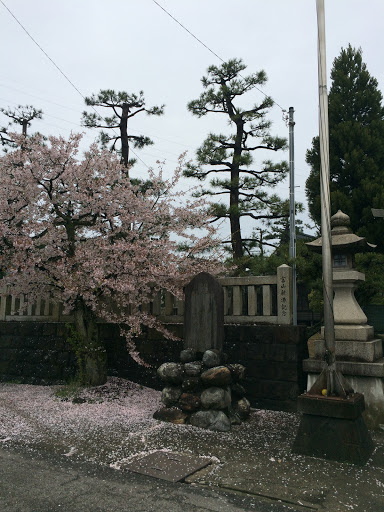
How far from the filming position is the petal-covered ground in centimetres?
401

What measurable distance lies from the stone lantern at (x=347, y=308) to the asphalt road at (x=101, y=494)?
3.41m

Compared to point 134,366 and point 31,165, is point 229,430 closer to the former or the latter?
point 134,366

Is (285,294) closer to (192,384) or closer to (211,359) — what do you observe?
(211,359)

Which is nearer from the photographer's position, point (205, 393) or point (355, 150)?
point (205, 393)

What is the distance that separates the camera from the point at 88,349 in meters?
8.47

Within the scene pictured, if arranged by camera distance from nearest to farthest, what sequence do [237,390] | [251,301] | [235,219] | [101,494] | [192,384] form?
[101,494] < [192,384] < [237,390] < [251,301] < [235,219]

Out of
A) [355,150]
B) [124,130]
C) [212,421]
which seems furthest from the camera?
[124,130]

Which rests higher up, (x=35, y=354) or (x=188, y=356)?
(x=188, y=356)

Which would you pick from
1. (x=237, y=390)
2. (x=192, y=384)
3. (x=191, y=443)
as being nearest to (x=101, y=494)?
(x=191, y=443)

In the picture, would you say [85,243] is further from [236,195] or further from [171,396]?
[236,195]

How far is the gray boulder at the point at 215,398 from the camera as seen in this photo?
6.31 m

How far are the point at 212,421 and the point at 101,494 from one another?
8.75 feet

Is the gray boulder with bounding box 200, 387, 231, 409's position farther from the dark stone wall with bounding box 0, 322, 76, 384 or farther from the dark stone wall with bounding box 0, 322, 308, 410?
the dark stone wall with bounding box 0, 322, 76, 384

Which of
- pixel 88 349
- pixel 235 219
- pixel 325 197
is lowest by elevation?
pixel 88 349
